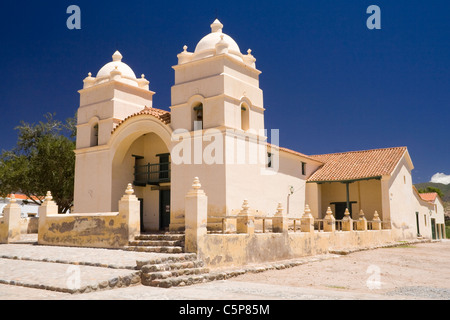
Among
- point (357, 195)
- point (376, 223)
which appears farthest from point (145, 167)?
point (357, 195)

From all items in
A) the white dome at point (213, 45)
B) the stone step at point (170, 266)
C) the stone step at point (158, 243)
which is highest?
the white dome at point (213, 45)

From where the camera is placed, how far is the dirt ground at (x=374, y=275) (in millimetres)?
10193

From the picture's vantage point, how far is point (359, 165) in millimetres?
25141

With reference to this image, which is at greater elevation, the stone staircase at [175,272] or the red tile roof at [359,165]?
the red tile roof at [359,165]

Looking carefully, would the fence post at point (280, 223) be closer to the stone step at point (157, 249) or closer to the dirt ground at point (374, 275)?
the dirt ground at point (374, 275)

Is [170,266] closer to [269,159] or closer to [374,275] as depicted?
[374,275]

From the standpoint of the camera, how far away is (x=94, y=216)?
15.3 m

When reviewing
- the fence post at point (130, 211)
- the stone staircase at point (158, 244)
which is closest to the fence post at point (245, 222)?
the stone staircase at point (158, 244)

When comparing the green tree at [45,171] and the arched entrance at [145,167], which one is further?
the green tree at [45,171]

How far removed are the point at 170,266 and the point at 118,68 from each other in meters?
13.9

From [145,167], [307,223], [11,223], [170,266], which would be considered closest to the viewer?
[170,266]

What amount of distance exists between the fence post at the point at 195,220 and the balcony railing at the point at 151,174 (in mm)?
7503

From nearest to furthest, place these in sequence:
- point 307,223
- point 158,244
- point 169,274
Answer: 1. point 169,274
2. point 158,244
3. point 307,223

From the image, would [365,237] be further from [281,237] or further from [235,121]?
[235,121]
